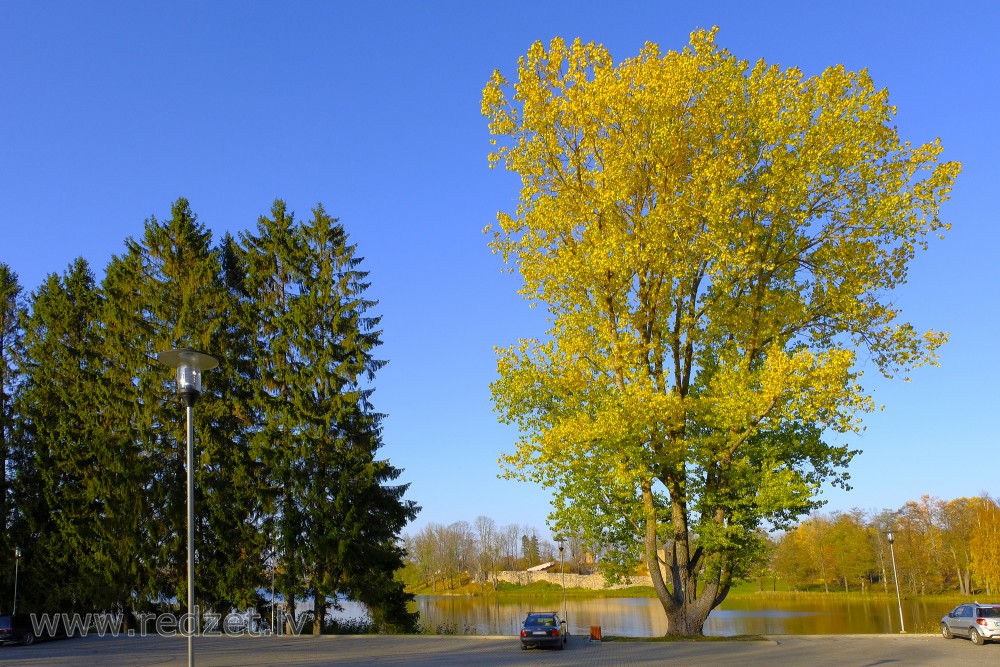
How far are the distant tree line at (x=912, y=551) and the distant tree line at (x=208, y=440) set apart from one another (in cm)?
5003

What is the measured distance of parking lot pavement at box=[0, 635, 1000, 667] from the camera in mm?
17859

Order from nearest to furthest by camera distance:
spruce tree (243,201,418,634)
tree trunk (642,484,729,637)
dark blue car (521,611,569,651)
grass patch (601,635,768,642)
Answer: grass patch (601,635,768,642) < tree trunk (642,484,729,637) < dark blue car (521,611,569,651) < spruce tree (243,201,418,634)

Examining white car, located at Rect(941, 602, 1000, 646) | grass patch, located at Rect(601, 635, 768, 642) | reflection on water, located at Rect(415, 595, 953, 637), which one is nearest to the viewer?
grass patch, located at Rect(601, 635, 768, 642)

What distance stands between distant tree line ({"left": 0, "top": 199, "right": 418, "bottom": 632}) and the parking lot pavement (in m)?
3.94

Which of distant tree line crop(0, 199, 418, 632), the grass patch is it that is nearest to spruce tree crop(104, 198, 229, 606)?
distant tree line crop(0, 199, 418, 632)

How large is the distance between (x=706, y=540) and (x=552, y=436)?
5.18 metres

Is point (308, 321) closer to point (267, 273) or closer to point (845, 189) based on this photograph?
point (267, 273)

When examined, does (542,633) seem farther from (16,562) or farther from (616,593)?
(616,593)

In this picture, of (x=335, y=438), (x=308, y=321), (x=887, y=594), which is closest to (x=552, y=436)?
(x=335, y=438)

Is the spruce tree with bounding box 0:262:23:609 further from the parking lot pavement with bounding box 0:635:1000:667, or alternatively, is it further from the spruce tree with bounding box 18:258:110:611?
the parking lot pavement with bounding box 0:635:1000:667

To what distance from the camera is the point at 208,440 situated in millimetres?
30609

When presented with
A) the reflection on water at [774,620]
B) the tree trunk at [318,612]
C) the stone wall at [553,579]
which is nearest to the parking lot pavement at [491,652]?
the tree trunk at [318,612]

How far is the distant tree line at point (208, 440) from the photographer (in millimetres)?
28531

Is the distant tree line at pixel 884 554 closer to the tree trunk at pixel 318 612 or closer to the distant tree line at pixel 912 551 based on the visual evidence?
the distant tree line at pixel 912 551
